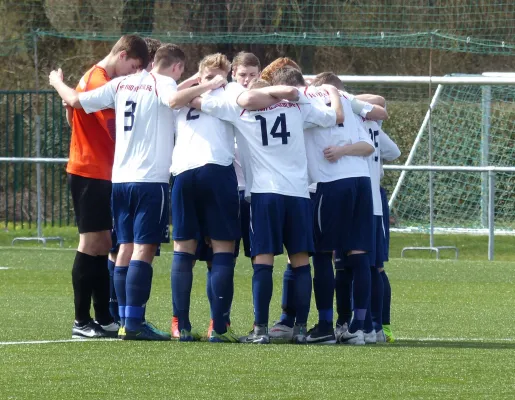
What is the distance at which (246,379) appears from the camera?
626cm

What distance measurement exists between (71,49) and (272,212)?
695 inches

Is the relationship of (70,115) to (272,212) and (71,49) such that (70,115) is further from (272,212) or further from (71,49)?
(71,49)

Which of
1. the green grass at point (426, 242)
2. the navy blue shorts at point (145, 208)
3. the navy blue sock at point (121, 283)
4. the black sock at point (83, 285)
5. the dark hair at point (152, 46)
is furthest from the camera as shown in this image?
the green grass at point (426, 242)

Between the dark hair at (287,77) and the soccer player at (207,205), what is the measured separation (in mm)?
347

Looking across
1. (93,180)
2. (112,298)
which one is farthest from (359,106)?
(112,298)

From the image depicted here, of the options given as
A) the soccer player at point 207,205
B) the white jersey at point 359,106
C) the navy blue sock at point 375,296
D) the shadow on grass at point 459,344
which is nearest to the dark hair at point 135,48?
the soccer player at point 207,205

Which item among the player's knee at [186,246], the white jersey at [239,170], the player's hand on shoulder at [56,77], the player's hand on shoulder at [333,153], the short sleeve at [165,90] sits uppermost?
the player's hand on shoulder at [56,77]

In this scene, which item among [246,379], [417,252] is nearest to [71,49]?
[417,252]

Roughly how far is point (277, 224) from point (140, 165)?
93 cm

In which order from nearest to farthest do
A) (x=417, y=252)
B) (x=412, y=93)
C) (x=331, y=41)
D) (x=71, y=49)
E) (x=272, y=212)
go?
(x=272, y=212) → (x=417, y=252) → (x=331, y=41) → (x=412, y=93) → (x=71, y=49)

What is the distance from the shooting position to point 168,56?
8023 millimetres

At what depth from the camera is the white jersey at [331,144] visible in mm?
7953

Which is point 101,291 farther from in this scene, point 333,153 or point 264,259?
point 333,153

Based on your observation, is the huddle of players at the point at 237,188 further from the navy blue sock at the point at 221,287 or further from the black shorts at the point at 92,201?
the black shorts at the point at 92,201
